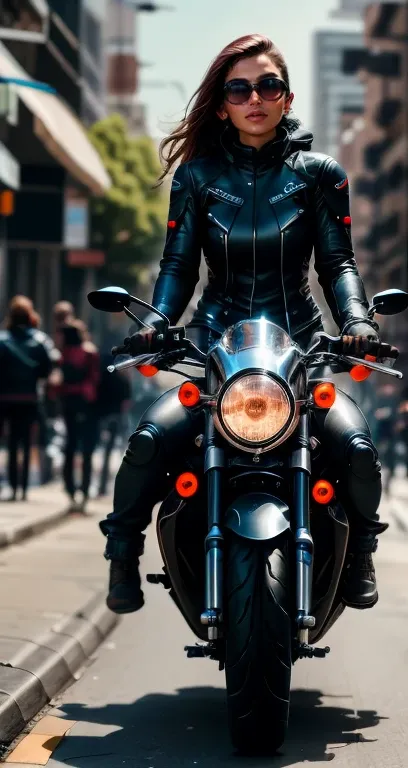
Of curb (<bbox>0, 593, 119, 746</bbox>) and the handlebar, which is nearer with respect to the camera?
the handlebar

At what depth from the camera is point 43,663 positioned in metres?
6.62

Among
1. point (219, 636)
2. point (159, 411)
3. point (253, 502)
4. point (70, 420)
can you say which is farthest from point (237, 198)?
point (70, 420)

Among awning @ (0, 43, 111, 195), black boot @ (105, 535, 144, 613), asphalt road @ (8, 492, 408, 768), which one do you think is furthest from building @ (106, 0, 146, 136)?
black boot @ (105, 535, 144, 613)

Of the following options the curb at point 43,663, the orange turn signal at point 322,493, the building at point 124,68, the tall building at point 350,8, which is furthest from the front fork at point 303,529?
the building at point 124,68

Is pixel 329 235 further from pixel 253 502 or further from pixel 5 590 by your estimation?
pixel 5 590

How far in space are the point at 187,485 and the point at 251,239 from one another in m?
0.94

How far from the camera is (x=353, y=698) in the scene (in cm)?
655

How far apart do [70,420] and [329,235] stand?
11.5 meters

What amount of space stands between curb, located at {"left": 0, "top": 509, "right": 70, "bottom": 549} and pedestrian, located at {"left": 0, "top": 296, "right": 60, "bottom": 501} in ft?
3.88

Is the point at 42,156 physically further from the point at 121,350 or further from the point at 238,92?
the point at 121,350

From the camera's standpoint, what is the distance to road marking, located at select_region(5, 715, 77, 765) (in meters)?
5.31

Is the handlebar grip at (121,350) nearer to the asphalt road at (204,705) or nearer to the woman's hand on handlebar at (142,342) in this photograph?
the woman's hand on handlebar at (142,342)

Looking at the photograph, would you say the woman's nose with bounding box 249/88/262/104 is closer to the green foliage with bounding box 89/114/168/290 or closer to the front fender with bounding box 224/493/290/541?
the front fender with bounding box 224/493/290/541

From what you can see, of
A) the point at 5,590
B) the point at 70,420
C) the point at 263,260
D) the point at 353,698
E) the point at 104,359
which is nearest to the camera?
the point at 263,260
